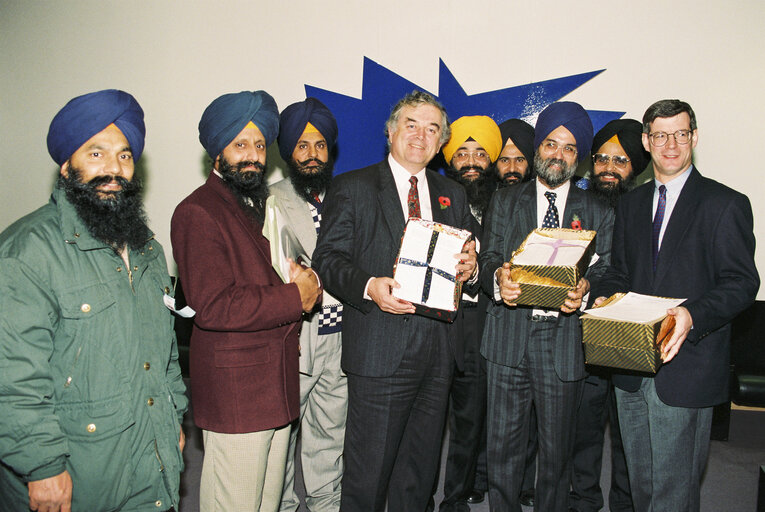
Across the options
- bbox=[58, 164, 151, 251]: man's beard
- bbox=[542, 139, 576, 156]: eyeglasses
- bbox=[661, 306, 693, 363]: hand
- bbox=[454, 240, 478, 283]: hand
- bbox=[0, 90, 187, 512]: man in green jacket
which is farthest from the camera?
bbox=[542, 139, 576, 156]: eyeglasses

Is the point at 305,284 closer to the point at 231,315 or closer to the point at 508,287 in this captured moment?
the point at 231,315

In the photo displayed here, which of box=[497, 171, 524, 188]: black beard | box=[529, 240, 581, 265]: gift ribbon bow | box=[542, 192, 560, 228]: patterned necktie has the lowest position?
box=[529, 240, 581, 265]: gift ribbon bow

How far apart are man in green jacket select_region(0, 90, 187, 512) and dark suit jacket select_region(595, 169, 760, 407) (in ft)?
6.44

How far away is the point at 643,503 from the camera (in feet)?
7.72

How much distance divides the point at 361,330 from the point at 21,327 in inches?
48.6

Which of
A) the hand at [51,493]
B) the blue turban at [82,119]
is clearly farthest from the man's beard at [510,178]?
the hand at [51,493]

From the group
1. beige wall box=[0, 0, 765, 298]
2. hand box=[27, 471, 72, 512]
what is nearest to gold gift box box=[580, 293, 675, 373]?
hand box=[27, 471, 72, 512]

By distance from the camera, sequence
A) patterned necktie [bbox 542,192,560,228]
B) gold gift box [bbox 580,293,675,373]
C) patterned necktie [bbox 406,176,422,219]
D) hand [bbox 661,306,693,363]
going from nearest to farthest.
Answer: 1. gold gift box [bbox 580,293,675,373]
2. hand [bbox 661,306,693,363]
3. patterned necktie [bbox 406,176,422,219]
4. patterned necktie [bbox 542,192,560,228]

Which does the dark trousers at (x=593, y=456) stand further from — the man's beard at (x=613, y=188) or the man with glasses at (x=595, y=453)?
the man's beard at (x=613, y=188)

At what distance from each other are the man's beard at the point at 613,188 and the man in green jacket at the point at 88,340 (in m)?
2.44

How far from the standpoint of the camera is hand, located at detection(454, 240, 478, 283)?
211 centimetres

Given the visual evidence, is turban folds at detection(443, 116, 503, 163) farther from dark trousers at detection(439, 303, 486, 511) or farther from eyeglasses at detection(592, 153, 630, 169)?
dark trousers at detection(439, 303, 486, 511)

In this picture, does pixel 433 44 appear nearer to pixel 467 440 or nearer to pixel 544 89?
pixel 544 89

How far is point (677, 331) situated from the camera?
1985 mm
